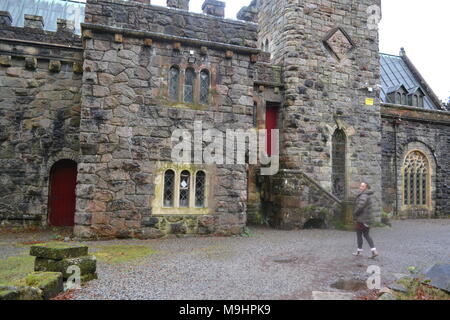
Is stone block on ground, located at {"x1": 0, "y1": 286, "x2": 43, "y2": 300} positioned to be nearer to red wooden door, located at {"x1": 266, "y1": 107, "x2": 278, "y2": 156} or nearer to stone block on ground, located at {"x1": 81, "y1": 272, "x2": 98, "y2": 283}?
stone block on ground, located at {"x1": 81, "y1": 272, "x2": 98, "y2": 283}

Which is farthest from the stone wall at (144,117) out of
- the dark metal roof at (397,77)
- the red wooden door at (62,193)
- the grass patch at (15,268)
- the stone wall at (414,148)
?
the dark metal roof at (397,77)

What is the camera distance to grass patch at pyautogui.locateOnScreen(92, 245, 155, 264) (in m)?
6.44

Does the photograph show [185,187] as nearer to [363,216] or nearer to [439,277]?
[363,216]

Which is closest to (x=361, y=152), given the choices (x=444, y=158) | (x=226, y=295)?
(x=444, y=158)

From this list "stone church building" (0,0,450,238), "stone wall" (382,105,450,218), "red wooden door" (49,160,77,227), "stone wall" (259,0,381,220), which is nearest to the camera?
"stone church building" (0,0,450,238)

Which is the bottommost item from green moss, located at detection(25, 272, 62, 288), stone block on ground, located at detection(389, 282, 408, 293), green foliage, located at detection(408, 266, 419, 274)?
green foliage, located at detection(408, 266, 419, 274)

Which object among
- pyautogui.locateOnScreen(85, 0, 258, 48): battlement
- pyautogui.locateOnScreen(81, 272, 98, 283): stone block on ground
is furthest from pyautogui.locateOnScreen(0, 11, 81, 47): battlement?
pyautogui.locateOnScreen(81, 272, 98, 283): stone block on ground

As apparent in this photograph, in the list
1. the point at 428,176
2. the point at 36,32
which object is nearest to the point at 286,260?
the point at 36,32

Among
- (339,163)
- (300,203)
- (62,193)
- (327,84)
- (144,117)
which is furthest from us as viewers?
(339,163)

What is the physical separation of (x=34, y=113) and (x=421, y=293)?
35.6 ft

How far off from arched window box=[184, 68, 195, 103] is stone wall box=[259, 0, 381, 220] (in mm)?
3867

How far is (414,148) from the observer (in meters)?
16.6

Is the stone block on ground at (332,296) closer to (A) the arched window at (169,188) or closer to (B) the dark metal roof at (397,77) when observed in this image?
(A) the arched window at (169,188)

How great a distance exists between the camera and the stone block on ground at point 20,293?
357 centimetres
